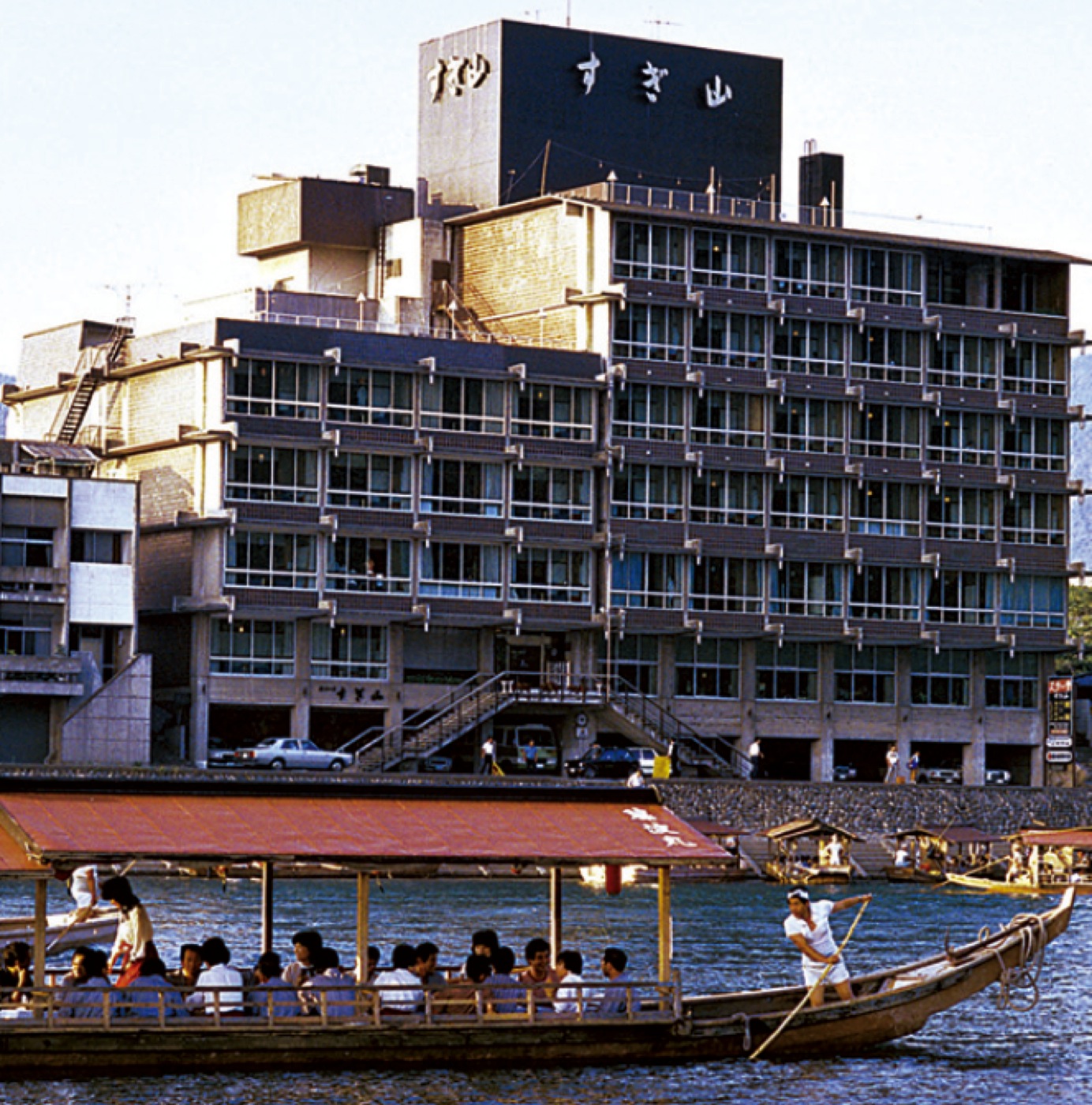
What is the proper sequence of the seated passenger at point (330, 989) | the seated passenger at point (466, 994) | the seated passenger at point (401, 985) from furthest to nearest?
the seated passenger at point (466, 994) < the seated passenger at point (401, 985) < the seated passenger at point (330, 989)

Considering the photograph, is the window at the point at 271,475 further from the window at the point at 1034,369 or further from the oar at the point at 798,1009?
the oar at the point at 798,1009

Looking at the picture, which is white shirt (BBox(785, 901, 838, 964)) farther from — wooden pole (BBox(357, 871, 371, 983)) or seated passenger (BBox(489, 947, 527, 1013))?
wooden pole (BBox(357, 871, 371, 983))

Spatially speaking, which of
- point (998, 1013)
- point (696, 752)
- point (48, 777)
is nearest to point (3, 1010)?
point (48, 777)

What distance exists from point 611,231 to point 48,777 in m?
76.8

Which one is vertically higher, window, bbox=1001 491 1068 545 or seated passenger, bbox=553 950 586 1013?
window, bbox=1001 491 1068 545

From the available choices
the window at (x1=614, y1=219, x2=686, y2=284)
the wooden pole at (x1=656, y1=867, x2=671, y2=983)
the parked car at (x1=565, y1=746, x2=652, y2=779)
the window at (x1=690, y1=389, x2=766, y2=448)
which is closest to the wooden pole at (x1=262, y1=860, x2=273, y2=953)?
the wooden pole at (x1=656, y1=867, x2=671, y2=983)

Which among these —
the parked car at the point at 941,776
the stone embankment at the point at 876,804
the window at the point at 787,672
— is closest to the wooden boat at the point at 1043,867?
the stone embankment at the point at 876,804

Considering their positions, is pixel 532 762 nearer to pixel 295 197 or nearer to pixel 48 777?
pixel 295 197

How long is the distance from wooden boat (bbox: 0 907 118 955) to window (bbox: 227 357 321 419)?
55.4 metres

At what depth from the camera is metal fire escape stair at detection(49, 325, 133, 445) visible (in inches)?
4481

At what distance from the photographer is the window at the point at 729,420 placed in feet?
375

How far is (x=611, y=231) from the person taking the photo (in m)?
113

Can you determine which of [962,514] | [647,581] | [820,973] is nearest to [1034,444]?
[962,514]

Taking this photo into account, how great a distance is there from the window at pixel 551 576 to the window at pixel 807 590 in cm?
855
